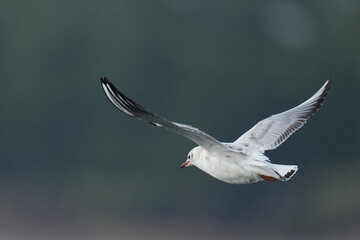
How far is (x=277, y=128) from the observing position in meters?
8.31

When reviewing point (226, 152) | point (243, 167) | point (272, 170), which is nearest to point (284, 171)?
point (272, 170)

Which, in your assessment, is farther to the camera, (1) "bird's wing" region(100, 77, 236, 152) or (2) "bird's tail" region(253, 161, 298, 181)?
(2) "bird's tail" region(253, 161, 298, 181)

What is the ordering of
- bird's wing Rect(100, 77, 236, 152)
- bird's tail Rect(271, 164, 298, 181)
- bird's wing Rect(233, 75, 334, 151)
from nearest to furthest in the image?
1. bird's wing Rect(100, 77, 236, 152)
2. bird's tail Rect(271, 164, 298, 181)
3. bird's wing Rect(233, 75, 334, 151)

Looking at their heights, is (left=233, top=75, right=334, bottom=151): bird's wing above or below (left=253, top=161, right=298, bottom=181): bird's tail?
above

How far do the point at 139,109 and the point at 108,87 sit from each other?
24 centimetres

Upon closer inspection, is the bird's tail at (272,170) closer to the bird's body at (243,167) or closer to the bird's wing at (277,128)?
the bird's body at (243,167)

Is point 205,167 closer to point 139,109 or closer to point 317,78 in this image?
point 139,109

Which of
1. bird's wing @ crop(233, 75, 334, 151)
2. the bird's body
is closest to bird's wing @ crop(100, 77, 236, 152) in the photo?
the bird's body

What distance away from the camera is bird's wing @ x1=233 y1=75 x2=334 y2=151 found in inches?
315

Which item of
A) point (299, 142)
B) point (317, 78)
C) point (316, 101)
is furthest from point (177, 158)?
point (316, 101)

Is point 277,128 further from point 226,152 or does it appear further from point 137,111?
point 137,111

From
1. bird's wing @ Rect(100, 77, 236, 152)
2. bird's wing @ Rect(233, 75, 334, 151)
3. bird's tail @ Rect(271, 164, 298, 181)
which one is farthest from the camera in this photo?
bird's wing @ Rect(233, 75, 334, 151)

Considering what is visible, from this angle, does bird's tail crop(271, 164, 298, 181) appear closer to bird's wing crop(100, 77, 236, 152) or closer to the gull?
the gull

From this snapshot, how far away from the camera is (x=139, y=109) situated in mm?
6711
